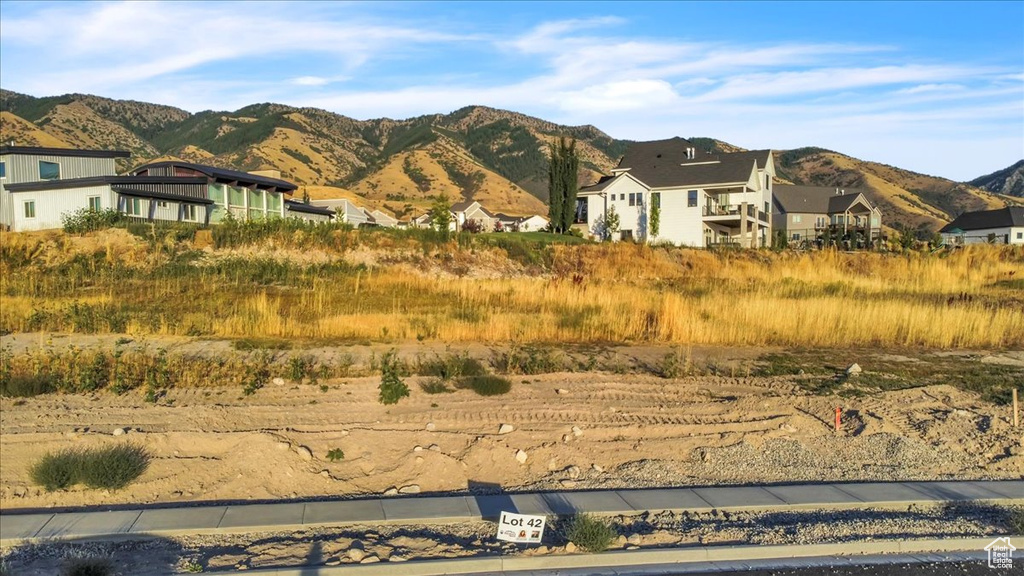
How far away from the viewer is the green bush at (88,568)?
550 cm

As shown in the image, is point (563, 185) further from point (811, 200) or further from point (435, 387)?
point (435, 387)

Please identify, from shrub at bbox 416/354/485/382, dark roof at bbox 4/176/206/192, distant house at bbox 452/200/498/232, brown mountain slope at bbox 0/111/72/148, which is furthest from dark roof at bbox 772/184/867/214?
brown mountain slope at bbox 0/111/72/148

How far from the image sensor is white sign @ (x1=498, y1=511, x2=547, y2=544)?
6.21 meters

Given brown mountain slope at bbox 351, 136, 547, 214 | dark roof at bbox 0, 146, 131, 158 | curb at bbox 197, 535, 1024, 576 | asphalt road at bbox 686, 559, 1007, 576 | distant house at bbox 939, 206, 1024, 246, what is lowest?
asphalt road at bbox 686, 559, 1007, 576

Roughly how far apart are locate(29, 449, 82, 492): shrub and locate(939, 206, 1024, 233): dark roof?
91.8 meters

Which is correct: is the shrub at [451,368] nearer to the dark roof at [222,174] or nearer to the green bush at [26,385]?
the green bush at [26,385]

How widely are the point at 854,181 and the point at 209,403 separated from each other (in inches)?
6378

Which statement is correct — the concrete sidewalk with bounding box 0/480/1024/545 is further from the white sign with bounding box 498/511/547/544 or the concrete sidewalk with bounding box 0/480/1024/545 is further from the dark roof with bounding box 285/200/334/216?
the dark roof with bounding box 285/200/334/216

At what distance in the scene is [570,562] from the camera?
19.7 feet

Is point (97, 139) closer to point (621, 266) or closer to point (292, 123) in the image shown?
point (292, 123)

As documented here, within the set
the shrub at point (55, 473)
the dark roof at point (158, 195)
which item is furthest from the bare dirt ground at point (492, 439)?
the dark roof at point (158, 195)

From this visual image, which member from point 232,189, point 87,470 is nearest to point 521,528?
point 87,470

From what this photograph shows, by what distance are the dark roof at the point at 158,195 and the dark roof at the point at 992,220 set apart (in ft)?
262

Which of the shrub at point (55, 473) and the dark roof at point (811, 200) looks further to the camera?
the dark roof at point (811, 200)
